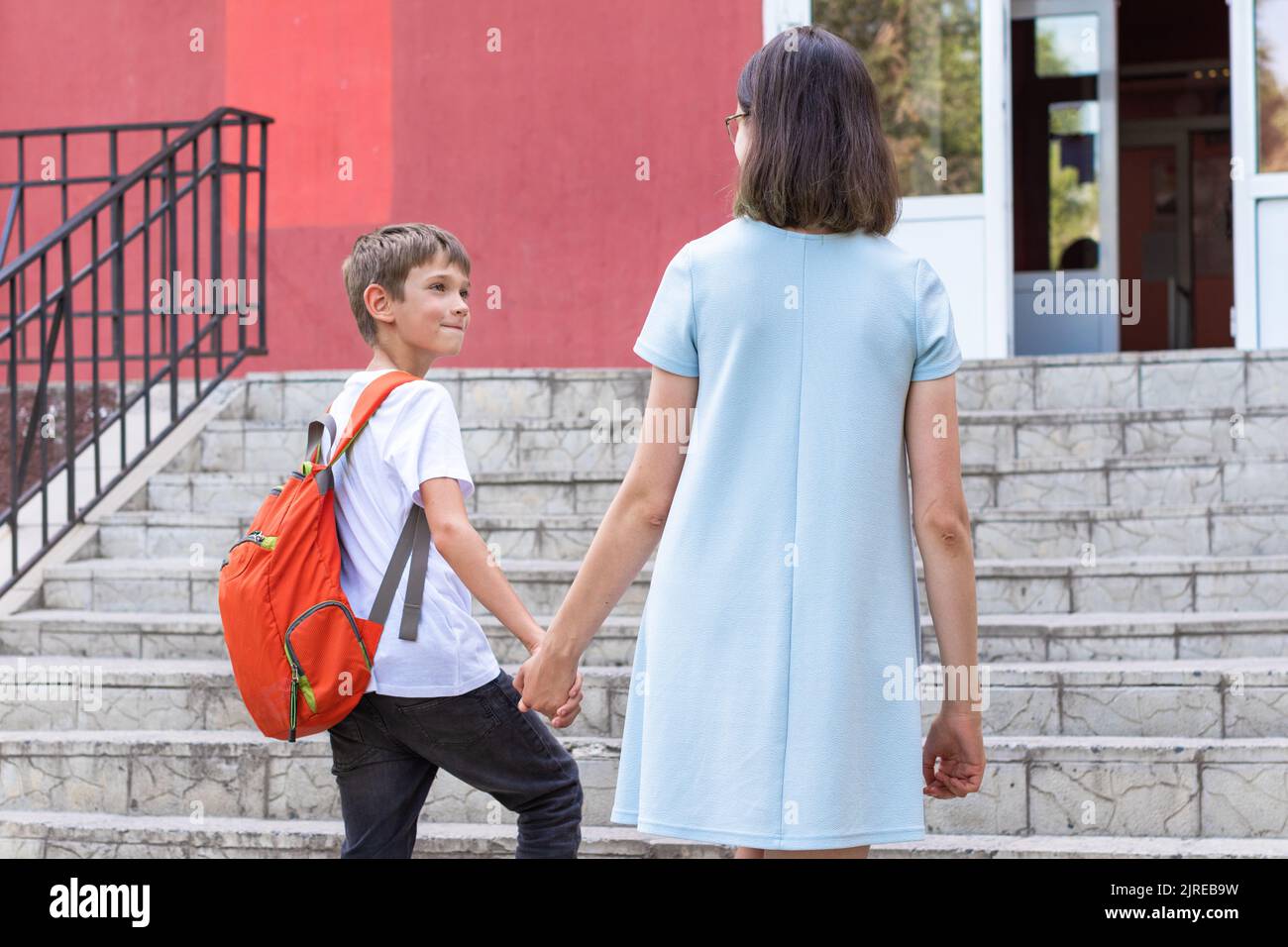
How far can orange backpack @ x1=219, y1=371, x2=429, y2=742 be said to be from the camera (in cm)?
230

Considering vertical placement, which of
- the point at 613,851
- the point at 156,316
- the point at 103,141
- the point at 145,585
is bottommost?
the point at 613,851

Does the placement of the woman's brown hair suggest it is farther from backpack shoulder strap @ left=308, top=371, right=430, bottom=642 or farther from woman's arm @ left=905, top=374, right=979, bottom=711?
backpack shoulder strap @ left=308, top=371, right=430, bottom=642

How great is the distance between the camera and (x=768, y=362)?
6.19 feet

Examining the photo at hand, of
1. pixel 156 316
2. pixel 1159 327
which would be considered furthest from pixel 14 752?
pixel 1159 327

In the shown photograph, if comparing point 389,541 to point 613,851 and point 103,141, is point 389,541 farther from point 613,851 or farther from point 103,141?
point 103,141

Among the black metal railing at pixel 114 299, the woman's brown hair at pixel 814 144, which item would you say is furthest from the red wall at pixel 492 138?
the woman's brown hair at pixel 814 144

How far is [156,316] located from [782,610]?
21.9 feet

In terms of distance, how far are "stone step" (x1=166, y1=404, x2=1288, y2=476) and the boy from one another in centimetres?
266

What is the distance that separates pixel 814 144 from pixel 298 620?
3.55ft

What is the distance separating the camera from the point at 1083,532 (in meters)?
4.71

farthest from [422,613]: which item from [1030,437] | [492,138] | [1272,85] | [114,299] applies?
[1272,85]

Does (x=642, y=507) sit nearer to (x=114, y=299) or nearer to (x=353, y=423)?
(x=353, y=423)

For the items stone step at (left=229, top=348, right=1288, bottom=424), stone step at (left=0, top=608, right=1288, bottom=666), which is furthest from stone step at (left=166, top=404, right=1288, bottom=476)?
stone step at (left=0, top=608, right=1288, bottom=666)
